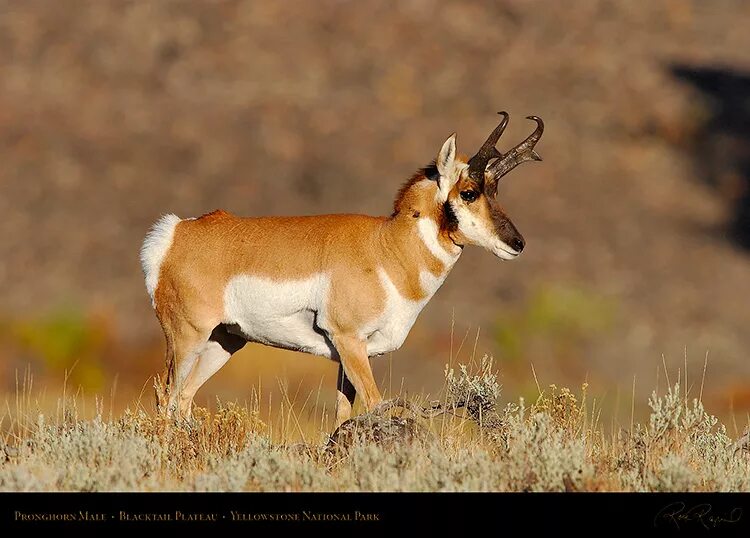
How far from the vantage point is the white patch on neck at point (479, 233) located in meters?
8.55

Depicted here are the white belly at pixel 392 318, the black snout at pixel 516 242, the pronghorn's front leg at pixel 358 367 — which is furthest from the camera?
the white belly at pixel 392 318

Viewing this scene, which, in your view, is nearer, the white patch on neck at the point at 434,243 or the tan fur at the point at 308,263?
the tan fur at the point at 308,263

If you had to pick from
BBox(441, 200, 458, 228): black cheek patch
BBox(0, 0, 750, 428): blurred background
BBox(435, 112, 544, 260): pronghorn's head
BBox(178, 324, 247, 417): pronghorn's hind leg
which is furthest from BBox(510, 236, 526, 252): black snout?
BBox(0, 0, 750, 428): blurred background

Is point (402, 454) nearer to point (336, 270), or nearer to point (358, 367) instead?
point (358, 367)

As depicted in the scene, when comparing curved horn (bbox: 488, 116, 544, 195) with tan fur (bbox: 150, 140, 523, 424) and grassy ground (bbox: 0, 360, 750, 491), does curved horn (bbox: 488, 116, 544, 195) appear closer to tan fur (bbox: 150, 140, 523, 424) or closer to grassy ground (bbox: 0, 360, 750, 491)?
tan fur (bbox: 150, 140, 523, 424)

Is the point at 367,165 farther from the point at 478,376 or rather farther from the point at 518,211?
the point at 478,376

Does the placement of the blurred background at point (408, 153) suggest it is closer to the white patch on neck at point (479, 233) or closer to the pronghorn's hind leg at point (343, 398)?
the pronghorn's hind leg at point (343, 398)

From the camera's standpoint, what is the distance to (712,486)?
7.01 m

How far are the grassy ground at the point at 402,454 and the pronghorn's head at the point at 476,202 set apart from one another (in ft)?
2.99

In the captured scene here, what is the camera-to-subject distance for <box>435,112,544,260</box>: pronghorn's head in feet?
28.0

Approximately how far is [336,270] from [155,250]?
1480mm

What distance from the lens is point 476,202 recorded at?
8.62 meters
